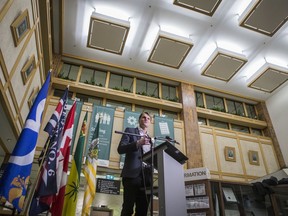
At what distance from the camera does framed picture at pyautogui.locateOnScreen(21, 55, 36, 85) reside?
4.53 m

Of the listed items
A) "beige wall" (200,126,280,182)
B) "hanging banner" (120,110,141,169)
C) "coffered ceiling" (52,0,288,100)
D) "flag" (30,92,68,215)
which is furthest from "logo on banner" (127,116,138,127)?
"flag" (30,92,68,215)

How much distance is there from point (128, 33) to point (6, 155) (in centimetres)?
466

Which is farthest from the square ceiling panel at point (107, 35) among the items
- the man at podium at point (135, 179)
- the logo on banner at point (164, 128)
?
the man at podium at point (135, 179)

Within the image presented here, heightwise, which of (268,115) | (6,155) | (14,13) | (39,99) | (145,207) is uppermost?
(268,115)

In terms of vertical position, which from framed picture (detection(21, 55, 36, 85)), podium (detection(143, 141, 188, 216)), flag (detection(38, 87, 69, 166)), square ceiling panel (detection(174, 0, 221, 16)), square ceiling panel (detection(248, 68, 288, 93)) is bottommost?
podium (detection(143, 141, 188, 216))

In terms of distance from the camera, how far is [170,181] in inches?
72.5

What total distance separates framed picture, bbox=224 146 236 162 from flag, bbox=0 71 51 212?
6404mm

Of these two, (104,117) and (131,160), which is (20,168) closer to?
(131,160)

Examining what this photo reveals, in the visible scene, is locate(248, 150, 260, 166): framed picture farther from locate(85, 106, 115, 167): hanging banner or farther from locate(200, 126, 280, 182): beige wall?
locate(85, 106, 115, 167): hanging banner

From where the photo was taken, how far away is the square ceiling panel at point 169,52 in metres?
6.61

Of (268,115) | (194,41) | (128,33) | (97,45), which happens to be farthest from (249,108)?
(97,45)

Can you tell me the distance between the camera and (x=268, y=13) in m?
5.69

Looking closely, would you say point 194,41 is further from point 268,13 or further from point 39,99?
point 39,99

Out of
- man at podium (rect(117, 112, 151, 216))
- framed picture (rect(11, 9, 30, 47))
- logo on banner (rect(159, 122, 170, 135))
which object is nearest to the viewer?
man at podium (rect(117, 112, 151, 216))
